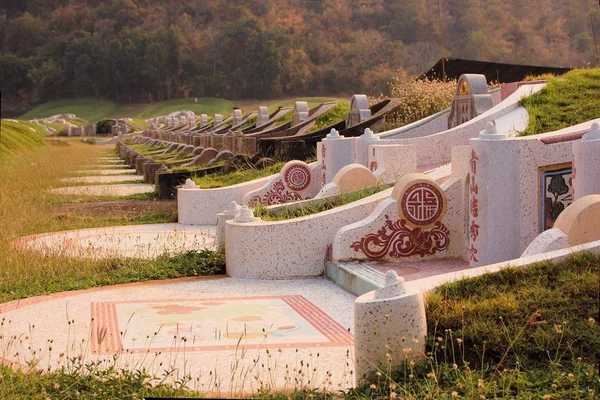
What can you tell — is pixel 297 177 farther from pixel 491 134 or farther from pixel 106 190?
pixel 106 190

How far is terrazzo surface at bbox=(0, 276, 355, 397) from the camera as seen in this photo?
559 centimetres

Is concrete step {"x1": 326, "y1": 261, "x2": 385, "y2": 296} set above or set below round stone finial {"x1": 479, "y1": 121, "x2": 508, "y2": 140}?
below

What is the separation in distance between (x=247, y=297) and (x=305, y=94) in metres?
84.4

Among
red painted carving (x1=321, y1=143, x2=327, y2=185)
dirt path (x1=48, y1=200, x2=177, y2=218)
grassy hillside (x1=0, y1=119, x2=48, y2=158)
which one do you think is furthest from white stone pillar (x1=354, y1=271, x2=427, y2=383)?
grassy hillside (x1=0, y1=119, x2=48, y2=158)

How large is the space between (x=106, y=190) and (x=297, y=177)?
725 centimetres

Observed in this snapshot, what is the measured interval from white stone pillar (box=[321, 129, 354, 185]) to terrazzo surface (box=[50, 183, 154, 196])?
21.7 ft

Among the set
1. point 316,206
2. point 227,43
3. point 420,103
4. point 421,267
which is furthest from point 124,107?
point 421,267

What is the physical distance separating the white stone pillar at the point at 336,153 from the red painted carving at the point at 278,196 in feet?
2.05

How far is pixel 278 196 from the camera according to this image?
1390 cm

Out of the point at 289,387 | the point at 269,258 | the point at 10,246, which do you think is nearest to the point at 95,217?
the point at 10,246

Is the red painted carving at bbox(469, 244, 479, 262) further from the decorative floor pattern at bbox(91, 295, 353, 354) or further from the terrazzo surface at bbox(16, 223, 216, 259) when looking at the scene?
the terrazzo surface at bbox(16, 223, 216, 259)

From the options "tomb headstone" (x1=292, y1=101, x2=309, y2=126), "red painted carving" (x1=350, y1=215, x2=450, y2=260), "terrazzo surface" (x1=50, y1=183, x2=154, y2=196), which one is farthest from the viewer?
"tomb headstone" (x1=292, y1=101, x2=309, y2=126)

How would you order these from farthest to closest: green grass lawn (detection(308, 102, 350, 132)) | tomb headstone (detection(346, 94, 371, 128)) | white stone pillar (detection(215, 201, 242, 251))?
green grass lawn (detection(308, 102, 350, 132)), tomb headstone (detection(346, 94, 371, 128)), white stone pillar (detection(215, 201, 242, 251))

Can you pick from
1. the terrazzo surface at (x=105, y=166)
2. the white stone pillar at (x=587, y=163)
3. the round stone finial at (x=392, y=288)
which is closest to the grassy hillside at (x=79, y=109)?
the terrazzo surface at (x=105, y=166)
